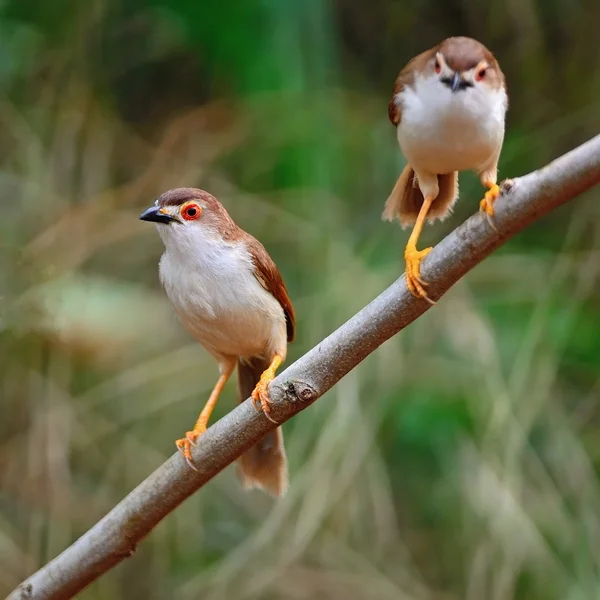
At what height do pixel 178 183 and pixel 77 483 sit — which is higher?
pixel 178 183

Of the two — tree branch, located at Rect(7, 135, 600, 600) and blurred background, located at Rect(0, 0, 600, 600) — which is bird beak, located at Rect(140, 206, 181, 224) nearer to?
tree branch, located at Rect(7, 135, 600, 600)

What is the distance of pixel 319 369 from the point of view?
5.62ft

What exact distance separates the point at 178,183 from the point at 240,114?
471 millimetres

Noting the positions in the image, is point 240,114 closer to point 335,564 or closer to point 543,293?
point 543,293

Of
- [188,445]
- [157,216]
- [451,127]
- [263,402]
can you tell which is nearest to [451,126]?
[451,127]

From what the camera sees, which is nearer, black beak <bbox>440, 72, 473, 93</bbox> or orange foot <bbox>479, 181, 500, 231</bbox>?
orange foot <bbox>479, 181, 500, 231</bbox>

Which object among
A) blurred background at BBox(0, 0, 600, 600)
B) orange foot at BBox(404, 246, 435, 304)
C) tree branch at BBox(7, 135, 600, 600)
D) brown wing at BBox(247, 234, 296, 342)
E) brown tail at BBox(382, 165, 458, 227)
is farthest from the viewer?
blurred background at BBox(0, 0, 600, 600)

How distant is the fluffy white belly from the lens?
7.21ft

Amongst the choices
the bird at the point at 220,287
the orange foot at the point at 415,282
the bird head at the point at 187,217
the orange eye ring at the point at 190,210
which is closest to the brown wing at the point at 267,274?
the bird at the point at 220,287

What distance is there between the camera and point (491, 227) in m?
1.51

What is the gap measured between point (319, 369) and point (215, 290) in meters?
0.58

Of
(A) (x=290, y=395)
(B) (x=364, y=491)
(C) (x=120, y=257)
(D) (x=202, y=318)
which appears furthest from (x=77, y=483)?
(A) (x=290, y=395)

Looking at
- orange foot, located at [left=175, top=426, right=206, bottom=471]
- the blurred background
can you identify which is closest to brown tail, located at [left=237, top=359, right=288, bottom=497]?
orange foot, located at [left=175, top=426, right=206, bottom=471]

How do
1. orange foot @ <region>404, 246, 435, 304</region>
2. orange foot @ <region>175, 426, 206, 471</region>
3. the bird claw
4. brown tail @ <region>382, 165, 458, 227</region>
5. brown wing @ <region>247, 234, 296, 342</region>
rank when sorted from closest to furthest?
orange foot @ <region>404, 246, 435, 304</region> → the bird claw → orange foot @ <region>175, 426, 206, 471</region> → brown tail @ <region>382, 165, 458, 227</region> → brown wing @ <region>247, 234, 296, 342</region>
